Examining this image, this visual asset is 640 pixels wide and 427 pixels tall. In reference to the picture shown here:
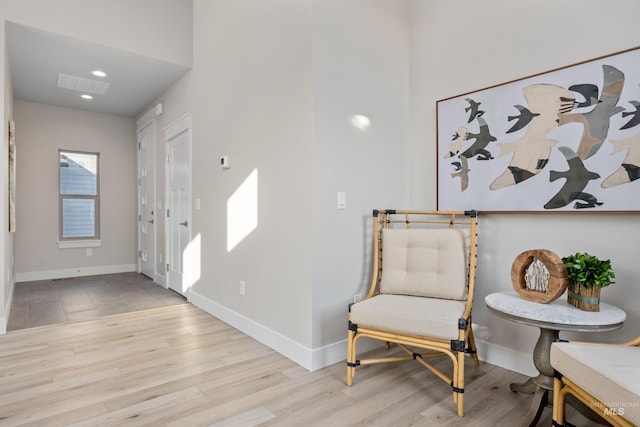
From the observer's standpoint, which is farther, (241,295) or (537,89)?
(241,295)

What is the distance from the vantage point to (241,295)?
124 inches

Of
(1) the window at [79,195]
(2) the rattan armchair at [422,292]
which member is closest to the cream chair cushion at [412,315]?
(2) the rattan armchair at [422,292]

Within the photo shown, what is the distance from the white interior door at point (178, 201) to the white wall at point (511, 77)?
255 centimetres

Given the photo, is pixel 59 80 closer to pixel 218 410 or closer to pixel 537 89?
pixel 218 410

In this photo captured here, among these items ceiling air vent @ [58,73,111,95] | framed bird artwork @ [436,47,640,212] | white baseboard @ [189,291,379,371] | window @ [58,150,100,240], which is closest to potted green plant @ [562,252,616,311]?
framed bird artwork @ [436,47,640,212]

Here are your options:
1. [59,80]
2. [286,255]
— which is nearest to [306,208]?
[286,255]

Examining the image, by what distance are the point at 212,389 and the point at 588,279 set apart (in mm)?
2008

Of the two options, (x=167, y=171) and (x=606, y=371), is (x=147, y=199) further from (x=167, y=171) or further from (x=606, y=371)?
(x=606, y=371)

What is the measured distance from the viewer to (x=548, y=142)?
2.17 m

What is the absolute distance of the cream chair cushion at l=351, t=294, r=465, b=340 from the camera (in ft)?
6.25

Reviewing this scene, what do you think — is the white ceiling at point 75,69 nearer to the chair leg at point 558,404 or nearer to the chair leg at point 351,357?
the chair leg at point 351,357

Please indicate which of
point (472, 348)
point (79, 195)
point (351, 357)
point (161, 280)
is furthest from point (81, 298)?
point (472, 348)

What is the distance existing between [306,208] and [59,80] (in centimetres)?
395

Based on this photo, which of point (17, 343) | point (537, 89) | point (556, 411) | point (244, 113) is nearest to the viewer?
point (556, 411)
